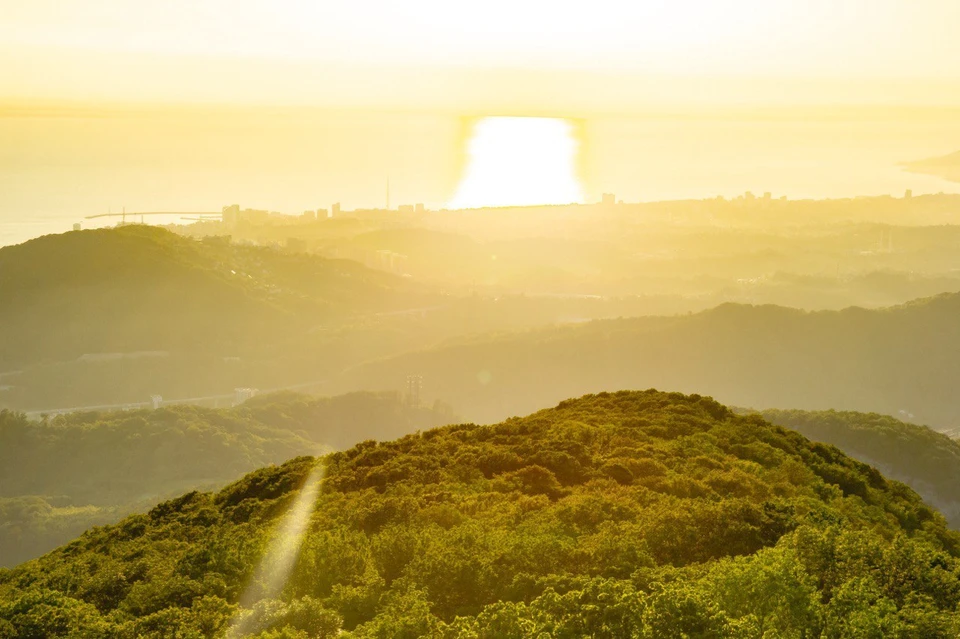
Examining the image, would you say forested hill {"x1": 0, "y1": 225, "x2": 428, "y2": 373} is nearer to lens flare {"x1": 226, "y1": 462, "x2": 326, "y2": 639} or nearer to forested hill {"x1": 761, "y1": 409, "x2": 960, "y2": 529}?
forested hill {"x1": 761, "y1": 409, "x2": 960, "y2": 529}

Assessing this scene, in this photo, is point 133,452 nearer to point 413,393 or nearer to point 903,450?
point 413,393

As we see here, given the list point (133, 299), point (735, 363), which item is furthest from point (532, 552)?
point (133, 299)

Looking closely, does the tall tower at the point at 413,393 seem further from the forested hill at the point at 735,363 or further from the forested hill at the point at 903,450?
the forested hill at the point at 903,450

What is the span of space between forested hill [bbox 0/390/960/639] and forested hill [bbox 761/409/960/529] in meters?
20.1

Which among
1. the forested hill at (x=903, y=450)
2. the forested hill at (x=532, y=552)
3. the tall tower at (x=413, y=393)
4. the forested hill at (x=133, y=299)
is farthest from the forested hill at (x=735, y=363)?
the forested hill at (x=532, y=552)

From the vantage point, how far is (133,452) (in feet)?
220

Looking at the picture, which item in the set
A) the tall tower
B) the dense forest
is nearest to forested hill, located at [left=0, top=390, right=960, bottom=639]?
the dense forest

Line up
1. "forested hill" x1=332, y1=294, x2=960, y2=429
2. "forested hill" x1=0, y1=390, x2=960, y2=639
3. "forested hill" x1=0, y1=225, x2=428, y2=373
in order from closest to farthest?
"forested hill" x1=0, y1=390, x2=960, y2=639 → "forested hill" x1=332, y1=294, x2=960, y2=429 → "forested hill" x1=0, y1=225, x2=428, y2=373

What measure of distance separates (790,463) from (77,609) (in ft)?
50.8

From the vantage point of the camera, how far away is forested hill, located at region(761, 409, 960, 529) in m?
46.4

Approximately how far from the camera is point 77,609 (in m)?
15.9

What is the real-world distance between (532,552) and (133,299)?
328 ft

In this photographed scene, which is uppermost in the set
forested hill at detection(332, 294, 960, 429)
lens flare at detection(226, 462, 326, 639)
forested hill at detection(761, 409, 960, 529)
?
lens flare at detection(226, 462, 326, 639)

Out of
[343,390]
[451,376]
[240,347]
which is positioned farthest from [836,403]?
[240,347]
